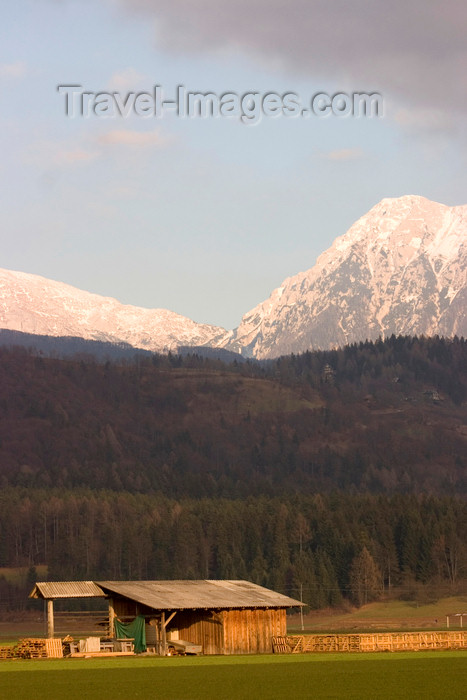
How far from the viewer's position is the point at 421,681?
48.3 m

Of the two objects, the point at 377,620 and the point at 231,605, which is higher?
the point at 231,605

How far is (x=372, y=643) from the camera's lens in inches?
2943

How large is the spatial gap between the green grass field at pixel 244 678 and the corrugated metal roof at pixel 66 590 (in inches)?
285

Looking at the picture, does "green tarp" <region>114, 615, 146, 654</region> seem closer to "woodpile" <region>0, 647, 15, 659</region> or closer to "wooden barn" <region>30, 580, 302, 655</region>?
"wooden barn" <region>30, 580, 302, 655</region>

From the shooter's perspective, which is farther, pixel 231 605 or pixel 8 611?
pixel 8 611

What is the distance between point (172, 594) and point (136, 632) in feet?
12.8

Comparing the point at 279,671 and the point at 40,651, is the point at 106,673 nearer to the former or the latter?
the point at 279,671

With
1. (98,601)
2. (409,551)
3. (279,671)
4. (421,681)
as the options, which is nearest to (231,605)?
(279,671)

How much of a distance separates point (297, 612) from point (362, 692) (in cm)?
12908

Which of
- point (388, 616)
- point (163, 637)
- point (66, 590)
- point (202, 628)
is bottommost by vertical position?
point (388, 616)

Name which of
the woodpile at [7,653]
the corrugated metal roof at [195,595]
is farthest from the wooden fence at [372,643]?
the woodpile at [7,653]

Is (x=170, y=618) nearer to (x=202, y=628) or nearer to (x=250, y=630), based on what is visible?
(x=202, y=628)

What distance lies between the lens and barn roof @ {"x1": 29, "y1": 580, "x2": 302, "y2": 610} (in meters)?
75.1

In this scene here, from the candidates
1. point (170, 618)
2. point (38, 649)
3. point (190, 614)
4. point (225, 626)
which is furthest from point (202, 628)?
point (38, 649)
